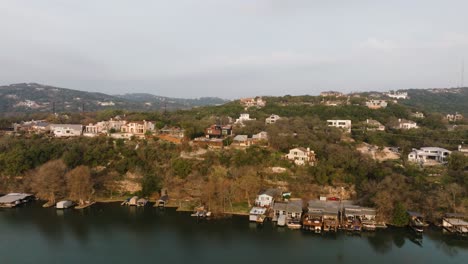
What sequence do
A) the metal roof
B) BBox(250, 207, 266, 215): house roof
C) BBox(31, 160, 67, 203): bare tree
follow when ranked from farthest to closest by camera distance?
BBox(31, 160, 67, 203): bare tree
the metal roof
BBox(250, 207, 266, 215): house roof

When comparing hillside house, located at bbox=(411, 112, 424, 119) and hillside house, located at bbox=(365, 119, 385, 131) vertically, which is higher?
hillside house, located at bbox=(411, 112, 424, 119)

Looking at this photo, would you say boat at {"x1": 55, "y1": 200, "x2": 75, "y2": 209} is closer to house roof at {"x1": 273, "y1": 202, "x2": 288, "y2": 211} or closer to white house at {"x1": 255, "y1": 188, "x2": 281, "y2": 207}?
white house at {"x1": 255, "y1": 188, "x2": 281, "y2": 207}

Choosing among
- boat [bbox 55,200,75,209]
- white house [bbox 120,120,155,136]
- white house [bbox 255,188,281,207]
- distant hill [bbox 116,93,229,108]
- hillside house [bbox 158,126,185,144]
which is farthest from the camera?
distant hill [bbox 116,93,229,108]

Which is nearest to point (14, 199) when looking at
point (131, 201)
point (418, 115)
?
point (131, 201)

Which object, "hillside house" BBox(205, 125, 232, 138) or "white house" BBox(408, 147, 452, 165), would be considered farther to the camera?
"hillside house" BBox(205, 125, 232, 138)

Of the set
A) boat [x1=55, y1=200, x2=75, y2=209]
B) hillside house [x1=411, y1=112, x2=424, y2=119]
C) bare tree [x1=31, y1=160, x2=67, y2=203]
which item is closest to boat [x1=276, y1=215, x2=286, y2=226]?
boat [x1=55, y1=200, x2=75, y2=209]

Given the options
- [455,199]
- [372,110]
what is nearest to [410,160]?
[455,199]

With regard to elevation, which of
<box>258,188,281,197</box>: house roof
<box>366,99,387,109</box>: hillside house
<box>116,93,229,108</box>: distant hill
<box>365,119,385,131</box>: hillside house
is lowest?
<box>258,188,281,197</box>: house roof
